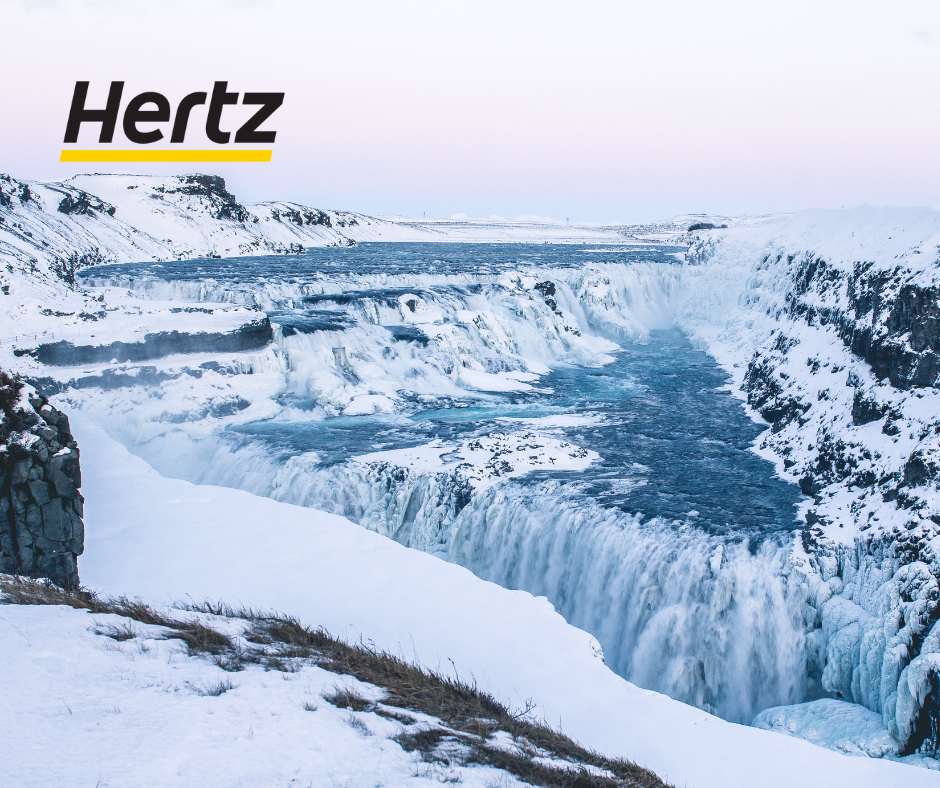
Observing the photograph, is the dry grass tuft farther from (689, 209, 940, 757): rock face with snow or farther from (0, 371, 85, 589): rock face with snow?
(689, 209, 940, 757): rock face with snow

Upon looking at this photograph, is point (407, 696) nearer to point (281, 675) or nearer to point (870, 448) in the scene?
point (281, 675)

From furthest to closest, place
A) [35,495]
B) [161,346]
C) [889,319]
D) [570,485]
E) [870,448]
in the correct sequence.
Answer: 1. [161,346]
2. [889,319]
3. [570,485]
4. [870,448]
5. [35,495]

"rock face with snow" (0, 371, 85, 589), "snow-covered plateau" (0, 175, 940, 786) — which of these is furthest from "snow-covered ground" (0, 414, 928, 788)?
"rock face with snow" (0, 371, 85, 589)

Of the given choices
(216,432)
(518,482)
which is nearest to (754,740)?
(518,482)

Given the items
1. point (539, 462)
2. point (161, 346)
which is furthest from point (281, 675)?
point (161, 346)

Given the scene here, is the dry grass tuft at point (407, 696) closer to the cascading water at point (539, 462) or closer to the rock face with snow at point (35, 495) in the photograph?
the rock face with snow at point (35, 495)

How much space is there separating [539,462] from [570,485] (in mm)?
1577

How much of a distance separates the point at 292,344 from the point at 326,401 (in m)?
3.87

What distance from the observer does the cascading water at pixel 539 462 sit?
11797mm

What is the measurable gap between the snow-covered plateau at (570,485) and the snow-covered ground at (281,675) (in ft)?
0.17

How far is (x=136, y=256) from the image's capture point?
52031 mm

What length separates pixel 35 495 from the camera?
27.7 ft

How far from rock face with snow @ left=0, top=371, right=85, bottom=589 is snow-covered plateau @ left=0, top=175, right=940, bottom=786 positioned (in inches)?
22.2

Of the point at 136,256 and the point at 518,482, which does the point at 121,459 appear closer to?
the point at 518,482
